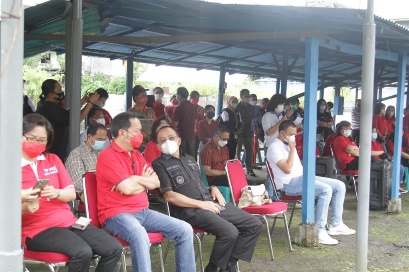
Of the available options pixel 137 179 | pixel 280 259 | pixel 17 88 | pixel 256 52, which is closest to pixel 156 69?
pixel 256 52

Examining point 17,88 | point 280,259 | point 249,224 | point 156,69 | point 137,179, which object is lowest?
point 280,259

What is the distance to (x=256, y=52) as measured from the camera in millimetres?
12133

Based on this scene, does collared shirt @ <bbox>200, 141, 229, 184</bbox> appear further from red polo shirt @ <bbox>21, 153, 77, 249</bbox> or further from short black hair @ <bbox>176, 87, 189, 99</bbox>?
short black hair @ <bbox>176, 87, 189, 99</bbox>

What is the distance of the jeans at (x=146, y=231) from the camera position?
13.8ft

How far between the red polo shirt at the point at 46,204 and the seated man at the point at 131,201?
13.7 inches

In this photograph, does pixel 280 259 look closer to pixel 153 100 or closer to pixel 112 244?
pixel 112 244

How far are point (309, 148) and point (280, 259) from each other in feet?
4.30

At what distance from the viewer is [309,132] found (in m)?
6.49

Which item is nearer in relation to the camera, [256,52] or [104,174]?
[104,174]

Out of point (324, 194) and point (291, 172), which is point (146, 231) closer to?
point (291, 172)

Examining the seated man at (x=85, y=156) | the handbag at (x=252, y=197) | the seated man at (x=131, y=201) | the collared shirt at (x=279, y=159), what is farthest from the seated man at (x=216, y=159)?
the seated man at (x=131, y=201)

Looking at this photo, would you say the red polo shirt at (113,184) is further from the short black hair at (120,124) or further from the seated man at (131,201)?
the short black hair at (120,124)

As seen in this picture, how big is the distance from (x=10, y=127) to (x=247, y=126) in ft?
32.2

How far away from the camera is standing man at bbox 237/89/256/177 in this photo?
11.8 meters
